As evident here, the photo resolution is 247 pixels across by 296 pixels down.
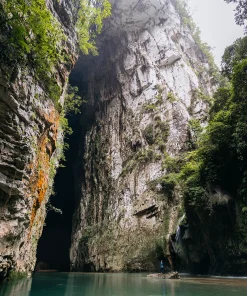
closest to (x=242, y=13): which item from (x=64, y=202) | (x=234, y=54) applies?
(x=234, y=54)

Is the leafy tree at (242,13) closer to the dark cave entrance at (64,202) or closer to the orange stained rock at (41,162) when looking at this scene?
the orange stained rock at (41,162)

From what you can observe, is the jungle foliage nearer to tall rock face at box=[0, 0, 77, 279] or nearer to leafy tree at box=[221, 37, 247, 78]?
leafy tree at box=[221, 37, 247, 78]

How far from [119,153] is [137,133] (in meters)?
2.98

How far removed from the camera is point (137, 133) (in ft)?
89.4

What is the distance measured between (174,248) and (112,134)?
14924 millimetres

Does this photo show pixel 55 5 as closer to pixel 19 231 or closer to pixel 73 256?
pixel 19 231

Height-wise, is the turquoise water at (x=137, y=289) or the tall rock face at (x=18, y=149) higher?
the tall rock face at (x=18, y=149)

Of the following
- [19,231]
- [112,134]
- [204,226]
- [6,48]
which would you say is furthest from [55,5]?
[112,134]

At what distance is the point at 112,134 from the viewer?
98.5 feet

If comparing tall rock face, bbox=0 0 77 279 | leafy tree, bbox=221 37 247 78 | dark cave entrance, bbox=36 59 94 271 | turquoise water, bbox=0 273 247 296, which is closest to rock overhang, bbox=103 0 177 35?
dark cave entrance, bbox=36 59 94 271

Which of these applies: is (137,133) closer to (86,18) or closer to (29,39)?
(86,18)

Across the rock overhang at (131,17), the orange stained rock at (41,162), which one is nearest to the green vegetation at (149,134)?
the rock overhang at (131,17)

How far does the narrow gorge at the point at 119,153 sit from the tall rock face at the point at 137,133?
0.12m

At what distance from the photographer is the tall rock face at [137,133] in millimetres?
22062
